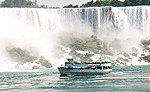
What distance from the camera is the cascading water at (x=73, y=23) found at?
473ft

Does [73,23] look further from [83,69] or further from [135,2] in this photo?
[83,69]

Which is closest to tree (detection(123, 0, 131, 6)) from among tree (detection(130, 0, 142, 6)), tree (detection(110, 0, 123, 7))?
tree (detection(130, 0, 142, 6))

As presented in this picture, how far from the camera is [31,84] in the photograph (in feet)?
232

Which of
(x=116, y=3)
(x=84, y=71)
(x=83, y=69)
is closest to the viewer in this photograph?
(x=84, y=71)

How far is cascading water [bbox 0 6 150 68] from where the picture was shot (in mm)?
144125

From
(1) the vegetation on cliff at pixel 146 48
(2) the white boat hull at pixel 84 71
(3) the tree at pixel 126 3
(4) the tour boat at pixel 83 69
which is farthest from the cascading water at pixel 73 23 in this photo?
(2) the white boat hull at pixel 84 71

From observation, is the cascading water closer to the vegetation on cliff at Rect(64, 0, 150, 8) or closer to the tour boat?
the vegetation on cliff at Rect(64, 0, 150, 8)

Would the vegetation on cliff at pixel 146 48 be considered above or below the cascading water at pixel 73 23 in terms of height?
below

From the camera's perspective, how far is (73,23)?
14800 centimetres

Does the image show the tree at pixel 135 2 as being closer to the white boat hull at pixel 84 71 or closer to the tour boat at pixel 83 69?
the tour boat at pixel 83 69

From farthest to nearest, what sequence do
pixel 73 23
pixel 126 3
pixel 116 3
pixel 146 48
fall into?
pixel 116 3 < pixel 126 3 < pixel 73 23 < pixel 146 48

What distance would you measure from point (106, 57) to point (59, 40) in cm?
1922

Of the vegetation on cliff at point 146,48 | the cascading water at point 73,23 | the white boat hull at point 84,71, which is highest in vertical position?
the cascading water at point 73,23

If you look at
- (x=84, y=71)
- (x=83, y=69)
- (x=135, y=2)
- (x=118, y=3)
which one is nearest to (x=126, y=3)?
(x=118, y=3)
